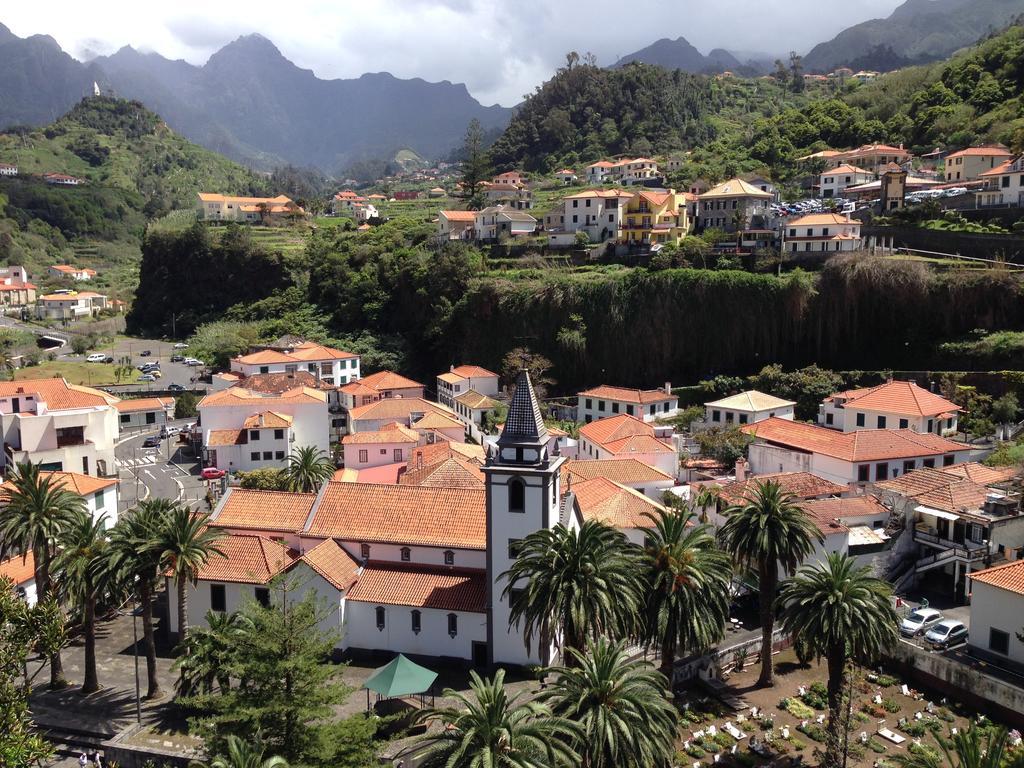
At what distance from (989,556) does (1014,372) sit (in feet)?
82.9

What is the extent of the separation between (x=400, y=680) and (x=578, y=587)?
6406 mm

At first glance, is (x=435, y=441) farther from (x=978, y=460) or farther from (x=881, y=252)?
(x=881, y=252)

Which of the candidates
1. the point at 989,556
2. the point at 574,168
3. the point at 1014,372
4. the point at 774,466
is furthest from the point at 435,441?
the point at 574,168

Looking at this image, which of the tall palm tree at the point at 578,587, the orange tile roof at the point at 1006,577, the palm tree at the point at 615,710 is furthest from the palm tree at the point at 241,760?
the orange tile roof at the point at 1006,577

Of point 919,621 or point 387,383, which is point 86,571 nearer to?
point 919,621

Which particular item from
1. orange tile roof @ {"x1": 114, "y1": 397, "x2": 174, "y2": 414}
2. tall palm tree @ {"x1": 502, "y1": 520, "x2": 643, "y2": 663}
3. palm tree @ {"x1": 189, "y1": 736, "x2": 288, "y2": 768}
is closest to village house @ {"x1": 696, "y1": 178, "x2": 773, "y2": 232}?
orange tile roof @ {"x1": 114, "y1": 397, "x2": 174, "y2": 414}

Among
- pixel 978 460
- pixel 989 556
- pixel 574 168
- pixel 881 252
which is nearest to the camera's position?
pixel 989 556

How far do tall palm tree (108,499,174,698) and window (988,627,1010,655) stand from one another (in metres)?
27.8

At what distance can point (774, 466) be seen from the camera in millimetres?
44125

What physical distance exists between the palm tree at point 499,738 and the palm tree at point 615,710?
2.38 ft

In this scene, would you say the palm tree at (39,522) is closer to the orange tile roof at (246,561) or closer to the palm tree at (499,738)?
the orange tile roof at (246,561)

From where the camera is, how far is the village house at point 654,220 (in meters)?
77.2

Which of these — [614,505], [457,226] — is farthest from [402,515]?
[457,226]

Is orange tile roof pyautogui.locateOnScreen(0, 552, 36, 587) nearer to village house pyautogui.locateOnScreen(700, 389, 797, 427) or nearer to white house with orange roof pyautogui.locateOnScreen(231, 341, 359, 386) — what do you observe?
white house with orange roof pyautogui.locateOnScreen(231, 341, 359, 386)
